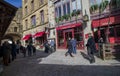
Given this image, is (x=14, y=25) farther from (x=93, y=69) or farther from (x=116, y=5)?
(x=93, y=69)

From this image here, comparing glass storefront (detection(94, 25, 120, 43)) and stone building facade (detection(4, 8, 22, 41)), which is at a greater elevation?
stone building facade (detection(4, 8, 22, 41))

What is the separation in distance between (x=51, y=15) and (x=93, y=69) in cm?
1680

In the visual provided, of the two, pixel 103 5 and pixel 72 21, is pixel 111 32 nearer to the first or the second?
pixel 103 5

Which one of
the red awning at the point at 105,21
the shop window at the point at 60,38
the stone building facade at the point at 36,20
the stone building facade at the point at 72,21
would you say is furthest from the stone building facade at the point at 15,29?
the red awning at the point at 105,21

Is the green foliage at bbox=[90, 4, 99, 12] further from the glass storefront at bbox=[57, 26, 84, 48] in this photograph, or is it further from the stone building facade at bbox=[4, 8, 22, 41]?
the stone building facade at bbox=[4, 8, 22, 41]

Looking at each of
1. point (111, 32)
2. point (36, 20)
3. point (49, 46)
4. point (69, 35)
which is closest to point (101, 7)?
point (111, 32)

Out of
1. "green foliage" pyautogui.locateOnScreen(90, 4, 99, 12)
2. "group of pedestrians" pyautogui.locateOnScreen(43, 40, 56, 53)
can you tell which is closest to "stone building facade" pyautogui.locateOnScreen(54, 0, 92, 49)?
"green foliage" pyautogui.locateOnScreen(90, 4, 99, 12)

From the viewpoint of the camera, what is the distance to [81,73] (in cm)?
937

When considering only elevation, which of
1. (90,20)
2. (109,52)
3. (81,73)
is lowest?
(81,73)

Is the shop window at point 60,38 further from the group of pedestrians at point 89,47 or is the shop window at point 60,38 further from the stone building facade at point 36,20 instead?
the group of pedestrians at point 89,47

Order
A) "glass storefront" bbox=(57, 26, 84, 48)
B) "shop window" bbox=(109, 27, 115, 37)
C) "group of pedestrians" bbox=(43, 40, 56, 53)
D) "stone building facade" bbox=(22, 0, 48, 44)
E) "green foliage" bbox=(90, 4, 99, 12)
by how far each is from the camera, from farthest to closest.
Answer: "stone building facade" bbox=(22, 0, 48, 44)
"group of pedestrians" bbox=(43, 40, 56, 53)
"glass storefront" bbox=(57, 26, 84, 48)
"green foliage" bbox=(90, 4, 99, 12)
"shop window" bbox=(109, 27, 115, 37)

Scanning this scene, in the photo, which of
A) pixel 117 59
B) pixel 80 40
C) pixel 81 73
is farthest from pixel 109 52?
pixel 80 40

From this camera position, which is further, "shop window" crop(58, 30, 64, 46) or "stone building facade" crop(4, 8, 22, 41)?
"stone building facade" crop(4, 8, 22, 41)

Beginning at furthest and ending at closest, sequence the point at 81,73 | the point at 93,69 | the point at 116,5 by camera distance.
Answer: the point at 116,5 → the point at 93,69 → the point at 81,73
